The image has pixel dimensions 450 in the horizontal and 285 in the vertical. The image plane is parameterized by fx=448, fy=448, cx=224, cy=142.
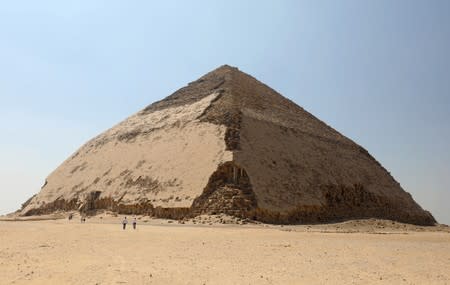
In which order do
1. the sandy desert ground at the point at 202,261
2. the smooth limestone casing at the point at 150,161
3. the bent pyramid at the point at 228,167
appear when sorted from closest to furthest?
the sandy desert ground at the point at 202,261 < the bent pyramid at the point at 228,167 < the smooth limestone casing at the point at 150,161

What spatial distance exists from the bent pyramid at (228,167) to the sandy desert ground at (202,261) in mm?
7666

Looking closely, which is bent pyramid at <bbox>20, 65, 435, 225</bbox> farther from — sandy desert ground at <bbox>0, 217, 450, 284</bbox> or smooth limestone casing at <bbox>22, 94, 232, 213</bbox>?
sandy desert ground at <bbox>0, 217, 450, 284</bbox>

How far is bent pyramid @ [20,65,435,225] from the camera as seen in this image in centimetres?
2211

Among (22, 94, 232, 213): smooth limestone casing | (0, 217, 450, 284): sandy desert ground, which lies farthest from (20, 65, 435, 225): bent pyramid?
(0, 217, 450, 284): sandy desert ground

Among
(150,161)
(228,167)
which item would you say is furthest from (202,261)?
(150,161)

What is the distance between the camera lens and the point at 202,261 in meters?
9.27

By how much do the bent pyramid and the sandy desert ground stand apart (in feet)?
25.2

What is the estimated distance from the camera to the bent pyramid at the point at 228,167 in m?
22.1

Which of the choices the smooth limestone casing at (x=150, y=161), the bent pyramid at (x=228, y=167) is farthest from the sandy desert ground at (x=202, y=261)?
the smooth limestone casing at (x=150, y=161)

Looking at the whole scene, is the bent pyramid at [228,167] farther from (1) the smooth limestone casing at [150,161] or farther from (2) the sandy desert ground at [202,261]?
(2) the sandy desert ground at [202,261]

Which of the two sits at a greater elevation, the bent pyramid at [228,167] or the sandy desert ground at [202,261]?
the bent pyramid at [228,167]

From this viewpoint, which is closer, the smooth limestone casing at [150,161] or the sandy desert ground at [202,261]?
the sandy desert ground at [202,261]

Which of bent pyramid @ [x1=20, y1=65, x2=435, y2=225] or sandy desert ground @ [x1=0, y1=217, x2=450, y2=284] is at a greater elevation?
bent pyramid @ [x1=20, y1=65, x2=435, y2=225]

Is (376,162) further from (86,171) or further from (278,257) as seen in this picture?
(278,257)
